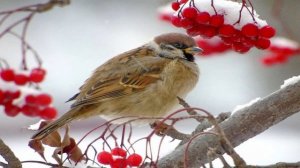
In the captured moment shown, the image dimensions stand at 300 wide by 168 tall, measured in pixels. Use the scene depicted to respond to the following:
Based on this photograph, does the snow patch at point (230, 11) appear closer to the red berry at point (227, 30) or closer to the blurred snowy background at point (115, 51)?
the red berry at point (227, 30)

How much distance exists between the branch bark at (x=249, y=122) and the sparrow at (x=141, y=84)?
1.08 meters

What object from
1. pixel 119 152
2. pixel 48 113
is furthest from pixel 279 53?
pixel 119 152

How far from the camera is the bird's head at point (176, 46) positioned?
4.75 meters

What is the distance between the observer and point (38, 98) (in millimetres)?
4477

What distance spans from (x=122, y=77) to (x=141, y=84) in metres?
0.14

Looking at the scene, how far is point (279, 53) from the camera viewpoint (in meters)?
5.98

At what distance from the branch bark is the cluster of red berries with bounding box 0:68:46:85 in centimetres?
119

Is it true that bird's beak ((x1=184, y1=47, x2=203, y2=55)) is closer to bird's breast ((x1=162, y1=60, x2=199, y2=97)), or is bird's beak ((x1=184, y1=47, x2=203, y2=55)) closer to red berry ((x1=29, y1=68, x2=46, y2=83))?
bird's breast ((x1=162, y1=60, x2=199, y2=97))

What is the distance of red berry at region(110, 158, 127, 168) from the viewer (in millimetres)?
3141

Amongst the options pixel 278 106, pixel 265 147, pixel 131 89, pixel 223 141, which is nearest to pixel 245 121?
pixel 278 106

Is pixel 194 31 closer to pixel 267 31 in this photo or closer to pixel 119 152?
pixel 267 31

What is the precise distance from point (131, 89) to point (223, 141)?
183 centimetres

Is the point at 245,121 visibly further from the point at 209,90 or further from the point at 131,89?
the point at 209,90

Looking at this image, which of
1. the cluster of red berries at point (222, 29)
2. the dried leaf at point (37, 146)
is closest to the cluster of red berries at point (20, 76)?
the dried leaf at point (37, 146)
